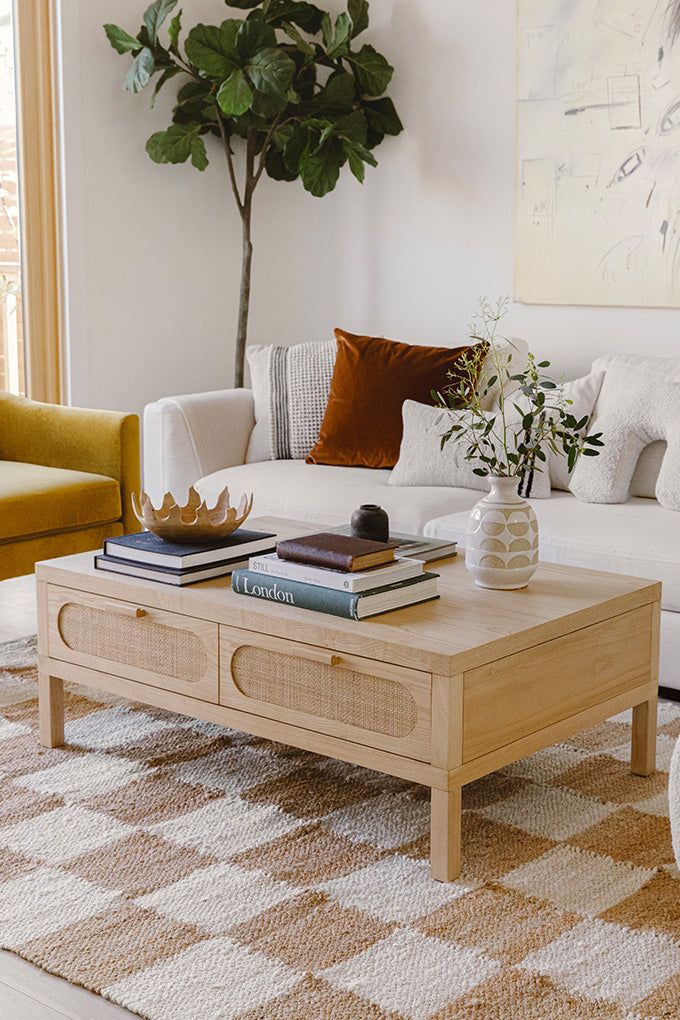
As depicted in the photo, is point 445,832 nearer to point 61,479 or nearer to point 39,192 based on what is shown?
point 61,479

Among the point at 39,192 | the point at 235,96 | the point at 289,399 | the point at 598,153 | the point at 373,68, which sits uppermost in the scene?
the point at 373,68

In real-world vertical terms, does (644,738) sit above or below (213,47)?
below

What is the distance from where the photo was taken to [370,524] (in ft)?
8.23

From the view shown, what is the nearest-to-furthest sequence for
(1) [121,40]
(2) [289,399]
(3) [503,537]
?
(3) [503,537]
(2) [289,399]
(1) [121,40]

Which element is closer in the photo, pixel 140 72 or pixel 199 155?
pixel 140 72

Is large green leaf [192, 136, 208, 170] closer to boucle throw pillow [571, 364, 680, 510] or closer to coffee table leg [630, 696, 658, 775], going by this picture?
boucle throw pillow [571, 364, 680, 510]

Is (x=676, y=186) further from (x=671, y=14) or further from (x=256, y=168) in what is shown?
(x=256, y=168)

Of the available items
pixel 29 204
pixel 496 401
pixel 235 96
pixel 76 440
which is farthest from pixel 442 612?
pixel 29 204

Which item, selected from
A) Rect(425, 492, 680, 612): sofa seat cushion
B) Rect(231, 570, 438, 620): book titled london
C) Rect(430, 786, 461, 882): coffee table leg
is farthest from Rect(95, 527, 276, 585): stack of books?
Rect(425, 492, 680, 612): sofa seat cushion

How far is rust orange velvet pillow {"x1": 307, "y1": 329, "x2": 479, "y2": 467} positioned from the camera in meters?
3.98

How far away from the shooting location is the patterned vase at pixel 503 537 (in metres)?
2.44

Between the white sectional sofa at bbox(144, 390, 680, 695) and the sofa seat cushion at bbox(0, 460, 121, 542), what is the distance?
374 mm

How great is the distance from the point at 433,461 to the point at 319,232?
176cm

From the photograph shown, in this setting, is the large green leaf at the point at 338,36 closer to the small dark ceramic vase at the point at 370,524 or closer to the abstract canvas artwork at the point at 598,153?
the abstract canvas artwork at the point at 598,153
